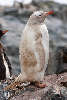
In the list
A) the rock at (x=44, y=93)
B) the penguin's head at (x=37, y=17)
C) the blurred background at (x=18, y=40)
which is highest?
the penguin's head at (x=37, y=17)

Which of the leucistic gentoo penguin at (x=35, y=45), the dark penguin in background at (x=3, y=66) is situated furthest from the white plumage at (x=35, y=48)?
the dark penguin in background at (x=3, y=66)

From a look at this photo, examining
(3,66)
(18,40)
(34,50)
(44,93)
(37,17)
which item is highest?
(37,17)

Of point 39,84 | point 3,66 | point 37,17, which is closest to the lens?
point 37,17

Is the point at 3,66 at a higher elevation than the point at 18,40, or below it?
higher

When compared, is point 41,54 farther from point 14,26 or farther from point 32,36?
point 14,26

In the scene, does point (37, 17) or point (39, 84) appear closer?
point (37, 17)

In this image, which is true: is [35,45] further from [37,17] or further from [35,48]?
[37,17]

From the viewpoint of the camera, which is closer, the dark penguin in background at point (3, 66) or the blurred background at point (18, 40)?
the dark penguin in background at point (3, 66)

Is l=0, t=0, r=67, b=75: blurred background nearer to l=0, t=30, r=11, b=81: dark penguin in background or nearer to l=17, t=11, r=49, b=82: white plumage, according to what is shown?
l=0, t=30, r=11, b=81: dark penguin in background

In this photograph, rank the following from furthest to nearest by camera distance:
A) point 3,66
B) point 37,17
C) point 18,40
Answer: point 18,40, point 3,66, point 37,17

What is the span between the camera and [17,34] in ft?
41.2

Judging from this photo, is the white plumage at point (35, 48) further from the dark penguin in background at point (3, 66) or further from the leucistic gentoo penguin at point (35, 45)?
the dark penguin in background at point (3, 66)

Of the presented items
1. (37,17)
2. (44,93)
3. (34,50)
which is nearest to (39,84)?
(44,93)

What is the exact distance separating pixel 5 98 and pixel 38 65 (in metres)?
0.67
